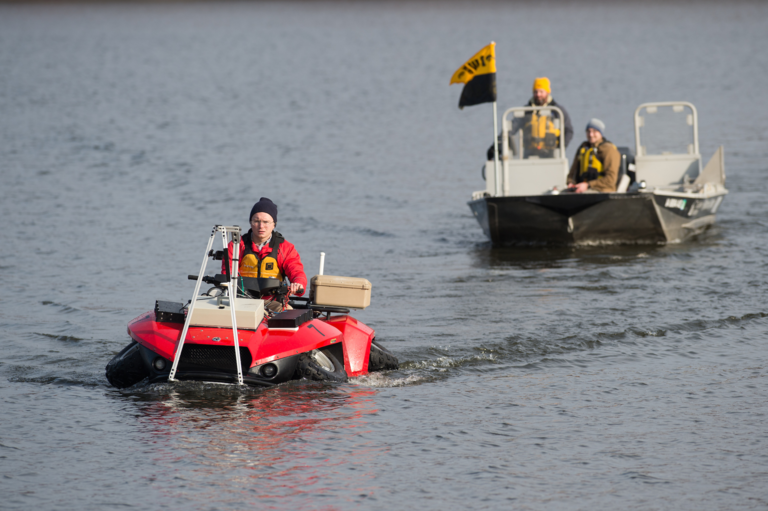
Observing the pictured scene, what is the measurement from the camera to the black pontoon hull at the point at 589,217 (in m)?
13.7

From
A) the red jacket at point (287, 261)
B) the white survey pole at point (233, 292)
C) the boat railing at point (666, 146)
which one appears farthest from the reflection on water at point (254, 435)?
the boat railing at point (666, 146)

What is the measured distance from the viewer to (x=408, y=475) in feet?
20.8

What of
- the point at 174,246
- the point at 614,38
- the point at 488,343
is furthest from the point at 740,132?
the point at 614,38

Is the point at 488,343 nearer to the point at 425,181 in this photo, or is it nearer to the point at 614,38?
the point at 425,181

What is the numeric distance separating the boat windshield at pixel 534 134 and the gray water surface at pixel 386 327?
1404 millimetres

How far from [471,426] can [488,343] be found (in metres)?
2.43

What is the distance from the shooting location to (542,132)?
14195 mm

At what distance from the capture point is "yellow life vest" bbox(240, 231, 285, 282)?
8.17 metres

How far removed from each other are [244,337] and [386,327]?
116 inches

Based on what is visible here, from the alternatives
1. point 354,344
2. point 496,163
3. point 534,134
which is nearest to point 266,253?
point 354,344

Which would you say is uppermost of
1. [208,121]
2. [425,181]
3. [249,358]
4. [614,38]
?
[614,38]

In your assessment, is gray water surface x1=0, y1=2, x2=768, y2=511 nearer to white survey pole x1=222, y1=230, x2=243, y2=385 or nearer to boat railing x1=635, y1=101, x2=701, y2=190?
white survey pole x1=222, y1=230, x2=243, y2=385

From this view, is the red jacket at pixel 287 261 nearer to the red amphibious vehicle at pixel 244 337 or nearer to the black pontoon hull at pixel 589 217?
the red amphibious vehicle at pixel 244 337

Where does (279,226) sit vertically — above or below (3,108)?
below
